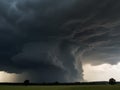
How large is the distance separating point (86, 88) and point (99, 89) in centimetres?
645

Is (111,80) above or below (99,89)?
above

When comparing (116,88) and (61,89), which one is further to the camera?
(61,89)

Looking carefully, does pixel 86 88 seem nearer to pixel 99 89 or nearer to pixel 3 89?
pixel 99 89

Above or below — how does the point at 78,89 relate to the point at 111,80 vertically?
below

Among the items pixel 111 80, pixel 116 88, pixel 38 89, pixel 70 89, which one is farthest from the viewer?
pixel 111 80

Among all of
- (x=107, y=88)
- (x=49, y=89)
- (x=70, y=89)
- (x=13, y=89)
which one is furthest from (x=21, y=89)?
(x=107, y=88)

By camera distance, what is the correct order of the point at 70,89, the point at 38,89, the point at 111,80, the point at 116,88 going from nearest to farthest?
the point at 116,88
the point at 70,89
the point at 38,89
the point at 111,80

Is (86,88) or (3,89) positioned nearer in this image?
(86,88)

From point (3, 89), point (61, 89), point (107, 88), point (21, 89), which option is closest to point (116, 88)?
point (107, 88)

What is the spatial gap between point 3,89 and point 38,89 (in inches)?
629

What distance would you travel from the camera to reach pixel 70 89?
83.9 meters

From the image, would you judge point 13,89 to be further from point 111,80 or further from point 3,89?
point 111,80

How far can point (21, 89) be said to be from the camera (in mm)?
91625

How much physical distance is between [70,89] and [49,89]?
877 centimetres
